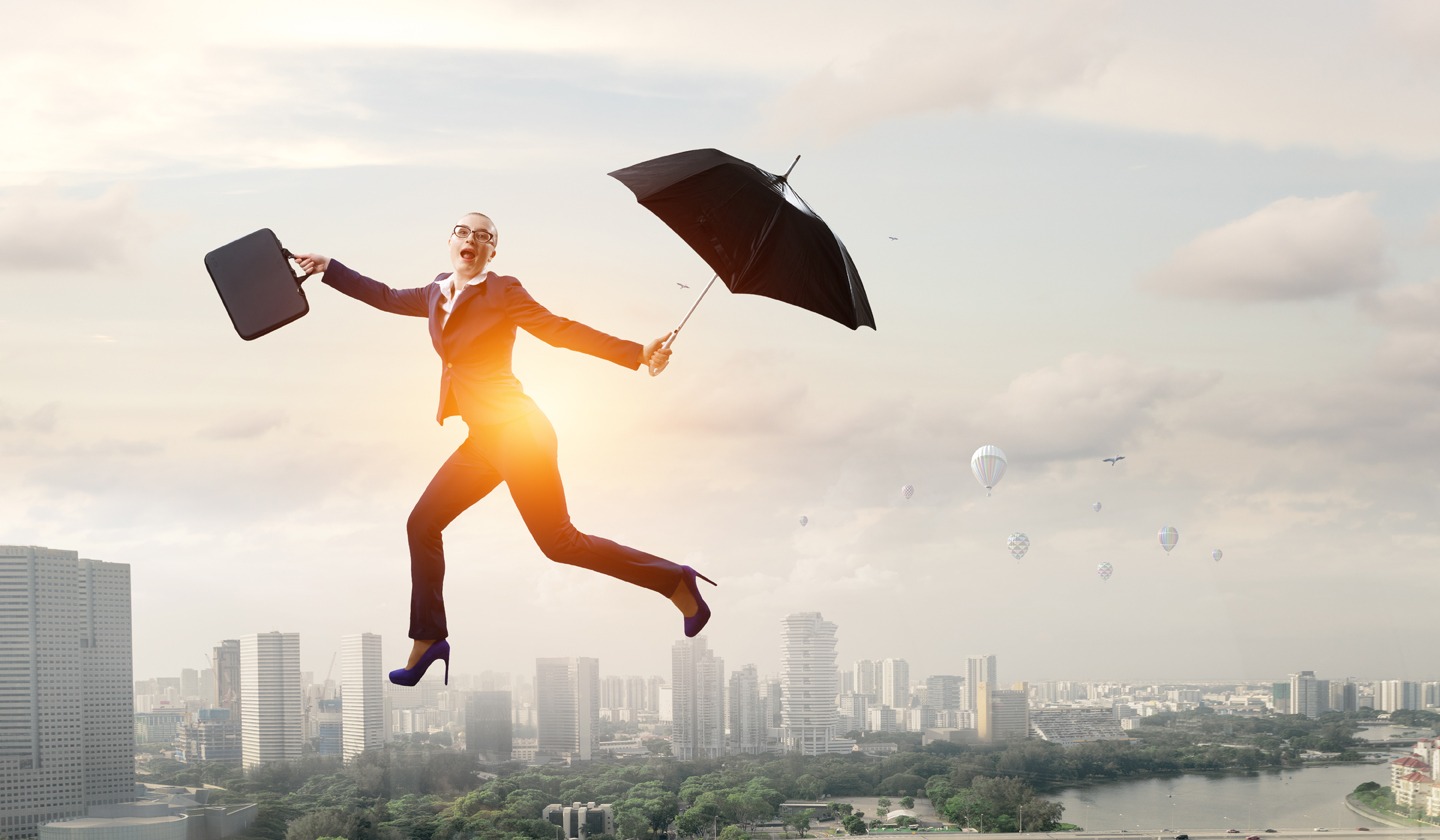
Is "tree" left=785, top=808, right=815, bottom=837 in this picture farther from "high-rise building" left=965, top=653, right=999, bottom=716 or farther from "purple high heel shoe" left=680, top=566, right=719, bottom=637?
"purple high heel shoe" left=680, top=566, right=719, bottom=637

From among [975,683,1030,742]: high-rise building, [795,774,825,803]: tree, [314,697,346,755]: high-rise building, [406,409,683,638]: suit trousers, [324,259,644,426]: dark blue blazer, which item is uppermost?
[324,259,644,426]: dark blue blazer

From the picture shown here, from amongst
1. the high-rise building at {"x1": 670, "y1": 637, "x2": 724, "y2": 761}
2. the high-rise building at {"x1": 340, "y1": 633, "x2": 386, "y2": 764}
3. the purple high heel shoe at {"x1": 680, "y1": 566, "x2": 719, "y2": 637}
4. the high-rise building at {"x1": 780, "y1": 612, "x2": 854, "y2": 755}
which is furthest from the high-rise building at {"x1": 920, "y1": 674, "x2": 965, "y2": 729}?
the purple high heel shoe at {"x1": 680, "y1": 566, "x2": 719, "y2": 637}

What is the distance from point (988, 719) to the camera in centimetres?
2916

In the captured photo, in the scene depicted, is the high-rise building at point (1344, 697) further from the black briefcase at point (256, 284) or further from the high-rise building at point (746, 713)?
the black briefcase at point (256, 284)

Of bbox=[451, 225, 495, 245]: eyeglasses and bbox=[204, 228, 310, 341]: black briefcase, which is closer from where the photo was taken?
bbox=[204, 228, 310, 341]: black briefcase

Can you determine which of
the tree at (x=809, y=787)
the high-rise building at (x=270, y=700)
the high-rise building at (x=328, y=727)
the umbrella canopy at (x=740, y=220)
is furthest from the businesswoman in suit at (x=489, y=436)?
the high-rise building at (x=270, y=700)

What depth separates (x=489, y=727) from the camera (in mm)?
23062

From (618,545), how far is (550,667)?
2130 centimetres

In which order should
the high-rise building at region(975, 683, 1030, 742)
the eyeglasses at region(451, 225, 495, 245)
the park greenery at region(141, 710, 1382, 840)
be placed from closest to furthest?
the eyeglasses at region(451, 225, 495, 245) → the park greenery at region(141, 710, 1382, 840) → the high-rise building at region(975, 683, 1030, 742)

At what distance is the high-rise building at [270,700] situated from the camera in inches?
1003

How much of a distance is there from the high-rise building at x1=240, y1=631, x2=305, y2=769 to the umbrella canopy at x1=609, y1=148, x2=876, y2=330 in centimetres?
2361

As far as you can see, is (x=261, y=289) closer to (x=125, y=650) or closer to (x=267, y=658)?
(x=267, y=658)

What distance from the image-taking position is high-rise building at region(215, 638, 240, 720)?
26.6 metres

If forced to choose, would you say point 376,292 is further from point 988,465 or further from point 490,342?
point 988,465
